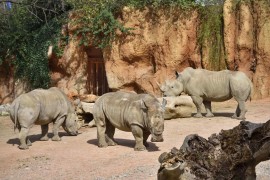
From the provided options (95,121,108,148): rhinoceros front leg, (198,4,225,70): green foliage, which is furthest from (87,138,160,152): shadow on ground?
(198,4,225,70): green foliage

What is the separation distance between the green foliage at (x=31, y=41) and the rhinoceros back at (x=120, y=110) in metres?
11.0

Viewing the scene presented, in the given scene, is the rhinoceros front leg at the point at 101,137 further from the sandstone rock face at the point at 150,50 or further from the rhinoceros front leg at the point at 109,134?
the sandstone rock face at the point at 150,50

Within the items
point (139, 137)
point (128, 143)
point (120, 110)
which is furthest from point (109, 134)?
point (139, 137)

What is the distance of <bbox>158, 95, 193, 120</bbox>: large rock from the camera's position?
13.2 meters

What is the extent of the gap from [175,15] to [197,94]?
21.0ft

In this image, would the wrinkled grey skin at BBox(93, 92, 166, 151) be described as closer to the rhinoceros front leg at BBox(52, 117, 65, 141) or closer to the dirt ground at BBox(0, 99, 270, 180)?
the dirt ground at BBox(0, 99, 270, 180)

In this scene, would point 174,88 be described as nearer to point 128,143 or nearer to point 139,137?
point 128,143

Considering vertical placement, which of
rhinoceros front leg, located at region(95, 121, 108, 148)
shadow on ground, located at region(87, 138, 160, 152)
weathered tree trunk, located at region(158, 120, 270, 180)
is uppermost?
weathered tree trunk, located at region(158, 120, 270, 180)

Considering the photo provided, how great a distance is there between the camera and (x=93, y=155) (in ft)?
29.4

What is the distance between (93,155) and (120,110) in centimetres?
119

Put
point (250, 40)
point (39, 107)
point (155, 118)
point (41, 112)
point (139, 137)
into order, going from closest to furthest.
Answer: point (155, 118) → point (139, 137) → point (39, 107) → point (41, 112) → point (250, 40)

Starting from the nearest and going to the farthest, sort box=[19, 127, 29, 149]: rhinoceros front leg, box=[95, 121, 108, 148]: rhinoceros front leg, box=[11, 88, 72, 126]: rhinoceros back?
box=[95, 121, 108, 148]: rhinoceros front leg
box=[19, 127, 29, 149]: rhinoceros front leg
box=[11, 88, 72, 126]: rhinoceros back

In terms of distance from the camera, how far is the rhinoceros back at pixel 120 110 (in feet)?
29.6

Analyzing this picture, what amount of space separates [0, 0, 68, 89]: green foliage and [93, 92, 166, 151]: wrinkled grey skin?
11.0m
